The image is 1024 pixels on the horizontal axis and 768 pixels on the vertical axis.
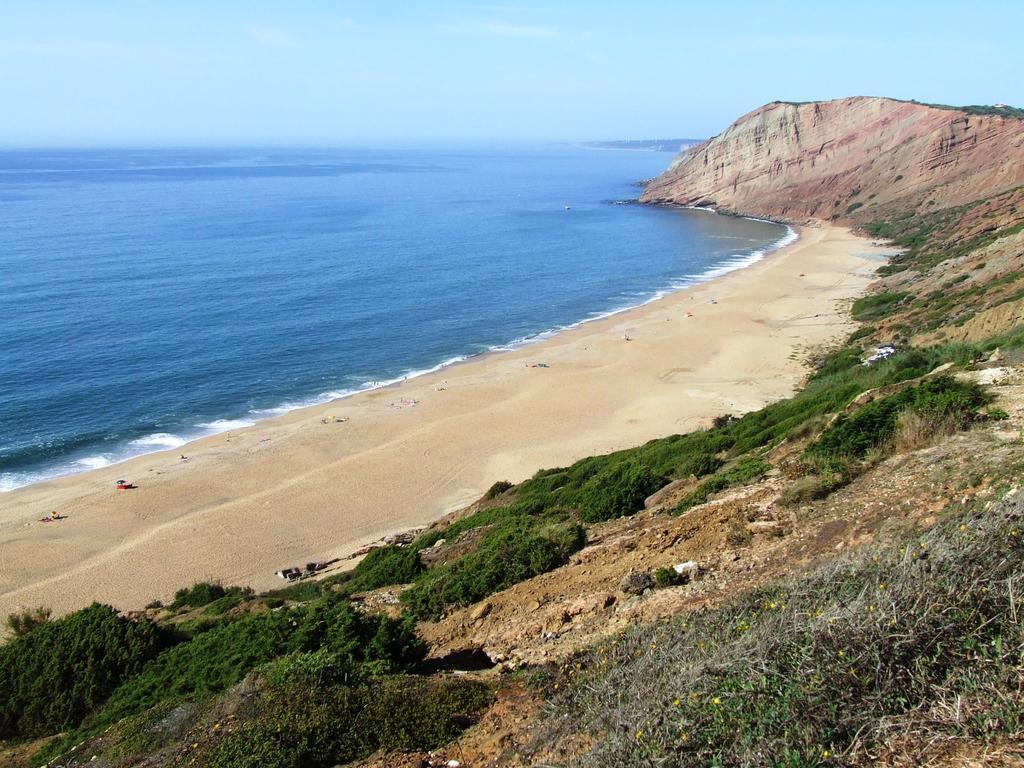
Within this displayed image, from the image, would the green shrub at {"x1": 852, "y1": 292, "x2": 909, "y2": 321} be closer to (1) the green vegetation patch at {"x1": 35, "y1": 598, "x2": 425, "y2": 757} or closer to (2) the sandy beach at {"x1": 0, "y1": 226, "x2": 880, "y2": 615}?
(2) the sandy beach at {"x1": 0, "y1": 226, "x2": 880, "y2": 615}

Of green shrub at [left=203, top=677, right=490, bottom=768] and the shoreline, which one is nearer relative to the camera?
green shrub at [left=203, top=677, right=490, bottom=768]

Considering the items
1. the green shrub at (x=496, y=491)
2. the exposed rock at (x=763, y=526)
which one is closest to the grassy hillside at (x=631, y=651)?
the exposed rock at (x=763, y=526)

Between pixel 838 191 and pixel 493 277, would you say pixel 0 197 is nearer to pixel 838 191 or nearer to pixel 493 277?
pixel 493 277

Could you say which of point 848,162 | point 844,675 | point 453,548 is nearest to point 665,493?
point 453,548

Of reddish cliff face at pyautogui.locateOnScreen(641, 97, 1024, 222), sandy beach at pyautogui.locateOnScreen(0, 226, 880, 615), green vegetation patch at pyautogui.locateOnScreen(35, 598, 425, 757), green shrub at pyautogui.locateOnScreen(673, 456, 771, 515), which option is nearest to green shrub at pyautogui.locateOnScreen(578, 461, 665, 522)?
green shrub at pyautogui.locateOnScreen(673, 456, 771, 515)

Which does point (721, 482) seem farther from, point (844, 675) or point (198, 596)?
point (198, 596)

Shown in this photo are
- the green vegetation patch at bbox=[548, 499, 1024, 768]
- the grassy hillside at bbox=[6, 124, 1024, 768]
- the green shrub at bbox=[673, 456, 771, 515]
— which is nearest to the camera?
the green vegetation patch at bbox=[548, 499, 1024, 768]

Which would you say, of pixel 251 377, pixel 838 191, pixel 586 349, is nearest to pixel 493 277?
pixel 586 349
